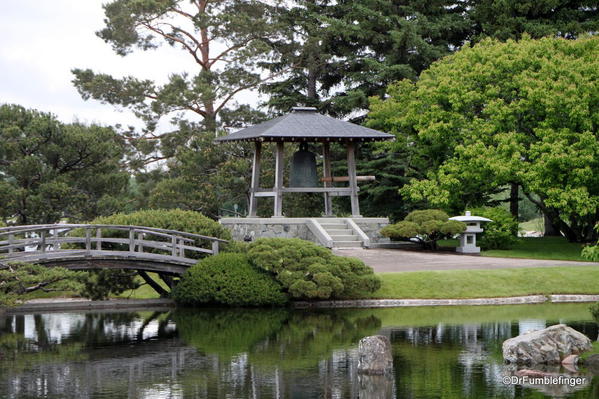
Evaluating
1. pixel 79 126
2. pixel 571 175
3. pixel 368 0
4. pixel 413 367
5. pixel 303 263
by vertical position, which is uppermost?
pixel 368 0

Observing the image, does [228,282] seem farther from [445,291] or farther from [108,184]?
[108,184]

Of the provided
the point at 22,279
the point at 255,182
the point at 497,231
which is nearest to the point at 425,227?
the point at 497,231

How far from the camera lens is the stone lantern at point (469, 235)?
111 ft

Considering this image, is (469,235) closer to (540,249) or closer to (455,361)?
(540,249)

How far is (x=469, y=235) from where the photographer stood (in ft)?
112

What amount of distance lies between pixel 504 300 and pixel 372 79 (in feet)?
67.7

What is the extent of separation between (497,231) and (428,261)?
21.9 feet

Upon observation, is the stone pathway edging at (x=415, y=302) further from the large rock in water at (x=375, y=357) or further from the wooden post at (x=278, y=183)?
the large rock in water at (x=375, y=357)

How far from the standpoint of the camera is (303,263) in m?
24.8

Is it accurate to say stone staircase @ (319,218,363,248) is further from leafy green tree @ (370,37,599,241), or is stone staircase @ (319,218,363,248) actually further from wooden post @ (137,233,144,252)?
wooden post @ (137,233,144,252)

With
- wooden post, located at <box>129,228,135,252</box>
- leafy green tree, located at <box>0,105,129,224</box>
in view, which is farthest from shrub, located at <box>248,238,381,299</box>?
leafy green tree, located at <box>0,105,129,224</box>

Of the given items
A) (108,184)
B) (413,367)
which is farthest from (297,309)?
(108,184)

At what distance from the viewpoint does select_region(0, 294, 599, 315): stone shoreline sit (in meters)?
25.1

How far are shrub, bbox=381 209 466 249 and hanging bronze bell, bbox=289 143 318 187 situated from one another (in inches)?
136
